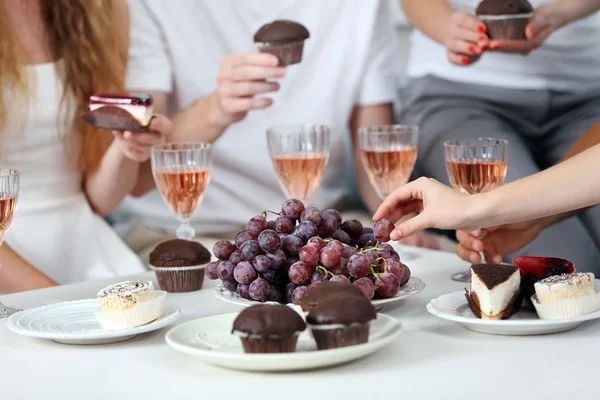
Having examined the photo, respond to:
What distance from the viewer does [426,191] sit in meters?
1.32

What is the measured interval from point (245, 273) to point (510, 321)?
38 cm

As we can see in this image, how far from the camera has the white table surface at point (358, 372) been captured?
980mm

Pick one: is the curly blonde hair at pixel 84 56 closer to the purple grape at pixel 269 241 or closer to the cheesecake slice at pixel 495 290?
the purple grape at pixel 269 241

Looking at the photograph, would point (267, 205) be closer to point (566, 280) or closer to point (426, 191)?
point (426, 191)

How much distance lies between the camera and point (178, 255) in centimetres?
151

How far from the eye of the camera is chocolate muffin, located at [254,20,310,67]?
7.11ft

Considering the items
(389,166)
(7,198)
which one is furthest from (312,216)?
(389,166)

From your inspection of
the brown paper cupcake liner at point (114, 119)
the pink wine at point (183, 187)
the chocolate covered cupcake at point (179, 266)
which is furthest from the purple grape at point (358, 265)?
the brown paper cupcake liner at point (114, 119)

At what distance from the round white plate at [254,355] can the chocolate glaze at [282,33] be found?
114 centimetres

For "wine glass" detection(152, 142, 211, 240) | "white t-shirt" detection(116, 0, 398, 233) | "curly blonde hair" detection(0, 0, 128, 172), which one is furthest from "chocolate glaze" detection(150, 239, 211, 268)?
"white t-shirt" detection(116, 0, 398, 233)

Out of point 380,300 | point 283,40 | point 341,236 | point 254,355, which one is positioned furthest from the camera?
point 283,40

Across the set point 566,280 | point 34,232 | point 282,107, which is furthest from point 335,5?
point 566,280

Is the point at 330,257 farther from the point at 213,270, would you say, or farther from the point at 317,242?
the point at 213,270

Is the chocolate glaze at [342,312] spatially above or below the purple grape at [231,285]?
above
